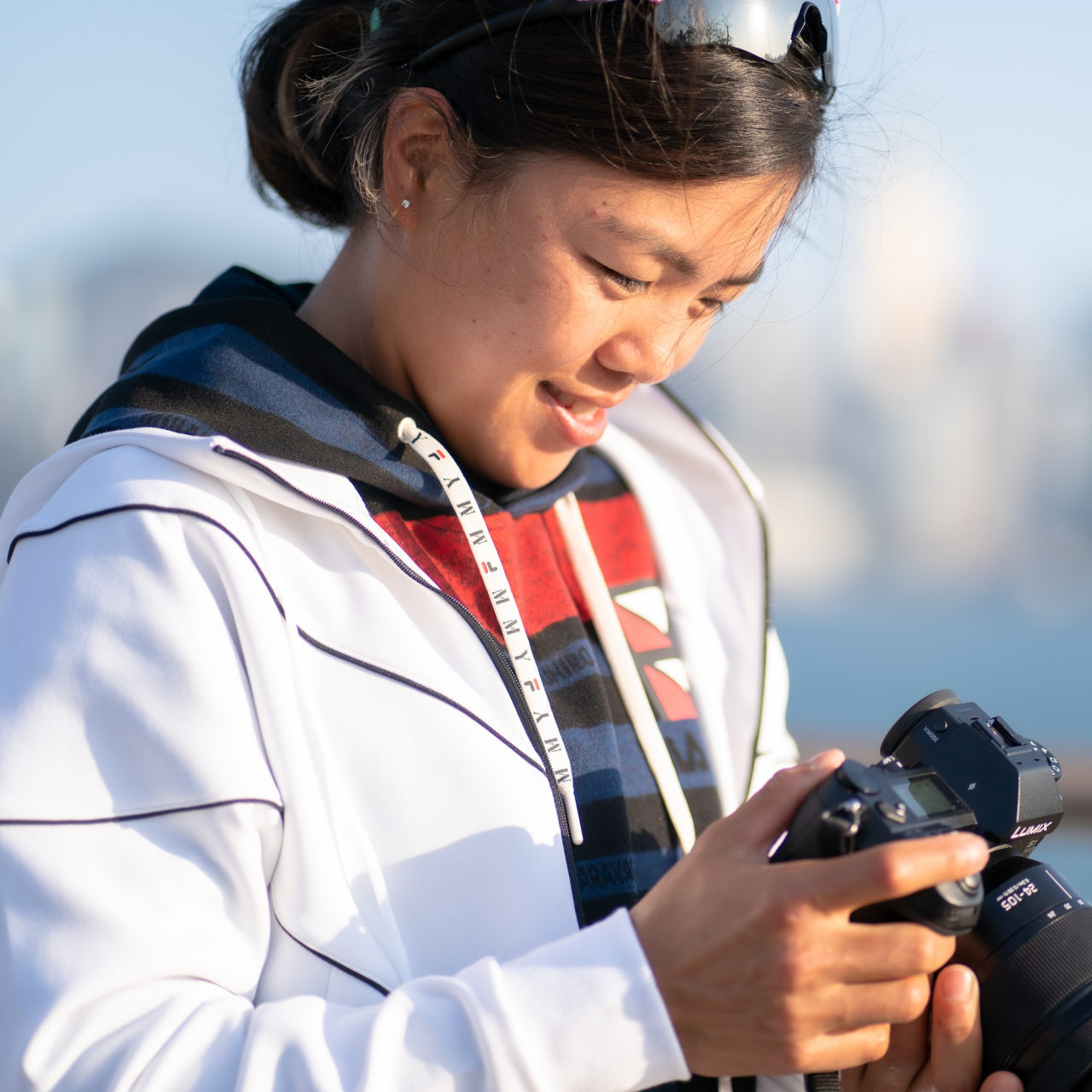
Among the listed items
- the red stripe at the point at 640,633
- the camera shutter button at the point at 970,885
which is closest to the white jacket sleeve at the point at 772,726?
the red stripe at the point at 640,633

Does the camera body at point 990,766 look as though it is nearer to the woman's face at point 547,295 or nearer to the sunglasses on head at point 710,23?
the woman's face at point 547,295

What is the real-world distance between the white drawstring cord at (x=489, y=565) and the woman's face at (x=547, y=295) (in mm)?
58

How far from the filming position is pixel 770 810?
74 cm

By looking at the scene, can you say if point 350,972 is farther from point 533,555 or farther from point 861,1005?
point 533,555

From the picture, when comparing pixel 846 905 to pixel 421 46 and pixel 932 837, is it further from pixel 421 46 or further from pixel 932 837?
pixel 421 46

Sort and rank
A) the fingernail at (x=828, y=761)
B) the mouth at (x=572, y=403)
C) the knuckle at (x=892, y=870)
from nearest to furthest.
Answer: the knuckle at (x=892, y=870) → the fingernail at (x=828, y=761) → the mouth at (x=572, y=403)

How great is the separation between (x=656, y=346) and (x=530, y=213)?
0.53 ft

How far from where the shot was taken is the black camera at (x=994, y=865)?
2.30ft

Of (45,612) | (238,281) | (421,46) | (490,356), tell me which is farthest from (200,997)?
(421,46)

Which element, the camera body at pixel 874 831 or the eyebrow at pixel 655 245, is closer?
the camera body at pixel 874 831

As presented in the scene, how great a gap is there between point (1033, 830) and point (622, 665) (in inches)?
15.8

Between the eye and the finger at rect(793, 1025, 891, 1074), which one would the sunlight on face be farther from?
the finger at rect(793, 1025, 891, 1074)

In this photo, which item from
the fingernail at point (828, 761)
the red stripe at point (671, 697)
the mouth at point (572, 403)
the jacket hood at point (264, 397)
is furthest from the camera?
the red stripe at point (671, 697)

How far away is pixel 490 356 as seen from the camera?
3.11 feet
